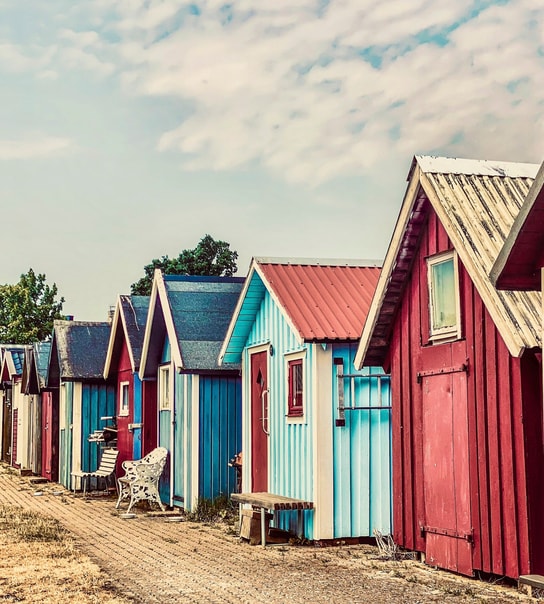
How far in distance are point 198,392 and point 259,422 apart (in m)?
2.10

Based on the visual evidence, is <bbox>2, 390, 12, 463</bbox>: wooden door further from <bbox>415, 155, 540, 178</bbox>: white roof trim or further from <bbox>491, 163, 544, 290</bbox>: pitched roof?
<bbox>491, 163, 544, 290</bbox>: pitched roof

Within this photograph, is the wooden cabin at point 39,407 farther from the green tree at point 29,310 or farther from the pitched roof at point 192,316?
the green tree at point 29,310

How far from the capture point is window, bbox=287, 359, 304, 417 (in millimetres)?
13859

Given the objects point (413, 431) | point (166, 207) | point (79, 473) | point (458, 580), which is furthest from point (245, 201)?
point (458, 580)

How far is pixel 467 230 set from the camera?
34.2 feet

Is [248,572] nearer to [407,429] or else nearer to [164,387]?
[407,429]

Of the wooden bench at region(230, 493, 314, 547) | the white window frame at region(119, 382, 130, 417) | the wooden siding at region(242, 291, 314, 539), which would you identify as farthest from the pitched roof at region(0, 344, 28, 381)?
the wooden bench at region(230, 493, 314, 547)

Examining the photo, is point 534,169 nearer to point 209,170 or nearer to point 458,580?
point 458,580

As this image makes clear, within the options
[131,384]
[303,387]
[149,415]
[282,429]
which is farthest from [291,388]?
[131,384]

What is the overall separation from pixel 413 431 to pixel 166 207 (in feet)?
53.1

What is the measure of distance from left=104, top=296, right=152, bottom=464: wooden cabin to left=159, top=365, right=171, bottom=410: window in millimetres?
891

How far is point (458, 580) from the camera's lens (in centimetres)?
1026

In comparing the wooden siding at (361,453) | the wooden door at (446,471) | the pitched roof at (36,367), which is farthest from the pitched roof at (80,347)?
the wooden door at (446,471)

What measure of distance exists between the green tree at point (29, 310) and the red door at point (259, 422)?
48.1 metres
